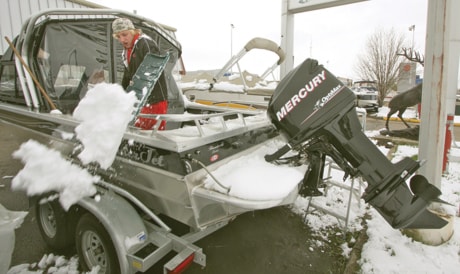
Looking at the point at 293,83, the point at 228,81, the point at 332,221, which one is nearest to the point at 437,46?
the point at 293,83

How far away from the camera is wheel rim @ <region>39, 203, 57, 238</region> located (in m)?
2.62

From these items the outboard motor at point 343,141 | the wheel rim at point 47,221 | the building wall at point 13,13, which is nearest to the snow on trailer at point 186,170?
the outboard motor at point 343,141

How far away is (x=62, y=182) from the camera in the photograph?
1961mm

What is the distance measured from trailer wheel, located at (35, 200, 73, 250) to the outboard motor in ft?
6.81

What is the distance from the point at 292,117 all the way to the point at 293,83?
238 mm

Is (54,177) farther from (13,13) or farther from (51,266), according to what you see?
(13,13)

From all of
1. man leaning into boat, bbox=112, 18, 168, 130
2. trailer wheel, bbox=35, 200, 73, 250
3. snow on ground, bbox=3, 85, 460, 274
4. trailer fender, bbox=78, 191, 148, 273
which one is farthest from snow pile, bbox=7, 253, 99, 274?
man leaning into boat, bbox=112, 18, 168, 130

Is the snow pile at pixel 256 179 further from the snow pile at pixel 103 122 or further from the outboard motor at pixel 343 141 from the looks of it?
the snow pile at pixel 103 122

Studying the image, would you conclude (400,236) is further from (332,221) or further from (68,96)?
(68,96)

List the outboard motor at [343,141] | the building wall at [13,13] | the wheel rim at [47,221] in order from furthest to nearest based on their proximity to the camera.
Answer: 1. the building wall at [13,13]
2. the wheel rim at [47,221]
3. the outboard motor at [343,141]

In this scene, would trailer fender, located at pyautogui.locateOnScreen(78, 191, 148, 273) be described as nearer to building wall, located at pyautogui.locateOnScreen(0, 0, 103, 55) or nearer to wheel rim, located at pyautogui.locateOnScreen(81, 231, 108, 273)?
wheel rim, located at pyautogui.locateOnScreen(81, 231, 108, 273)

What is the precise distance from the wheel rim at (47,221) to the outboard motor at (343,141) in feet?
7.71

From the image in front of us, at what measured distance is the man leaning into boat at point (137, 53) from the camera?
268cm

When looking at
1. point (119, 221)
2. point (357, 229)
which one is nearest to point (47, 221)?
point (119, 221)
